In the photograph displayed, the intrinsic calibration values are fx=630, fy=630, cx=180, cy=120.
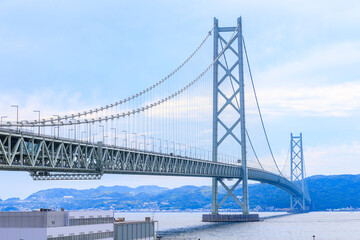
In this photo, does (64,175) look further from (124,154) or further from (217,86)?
(217,86)

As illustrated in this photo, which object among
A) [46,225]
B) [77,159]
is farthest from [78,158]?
[46,225]

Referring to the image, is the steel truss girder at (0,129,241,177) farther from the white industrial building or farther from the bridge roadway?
the white industrial building

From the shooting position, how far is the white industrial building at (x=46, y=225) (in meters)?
53.4

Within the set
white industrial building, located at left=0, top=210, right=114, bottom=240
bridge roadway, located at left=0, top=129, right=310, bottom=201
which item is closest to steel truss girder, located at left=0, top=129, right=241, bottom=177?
bridge roadway, located at left=0, top=129, right=310, bottom=201

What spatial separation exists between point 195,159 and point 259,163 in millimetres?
46189

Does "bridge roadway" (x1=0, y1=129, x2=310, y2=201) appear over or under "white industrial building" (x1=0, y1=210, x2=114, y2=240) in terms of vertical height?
over

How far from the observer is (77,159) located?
70.9 meters

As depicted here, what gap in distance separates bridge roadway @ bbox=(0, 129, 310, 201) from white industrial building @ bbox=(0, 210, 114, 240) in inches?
202

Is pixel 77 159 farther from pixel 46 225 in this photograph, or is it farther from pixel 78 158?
pixel 46 225

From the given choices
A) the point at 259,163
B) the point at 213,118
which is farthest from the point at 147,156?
the point at 259,163

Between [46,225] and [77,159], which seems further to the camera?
[77,159]

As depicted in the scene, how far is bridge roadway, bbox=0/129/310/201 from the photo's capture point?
193ft

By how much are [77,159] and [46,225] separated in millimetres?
18186

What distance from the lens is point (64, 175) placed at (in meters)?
69.1
